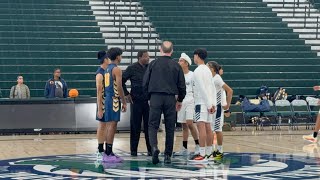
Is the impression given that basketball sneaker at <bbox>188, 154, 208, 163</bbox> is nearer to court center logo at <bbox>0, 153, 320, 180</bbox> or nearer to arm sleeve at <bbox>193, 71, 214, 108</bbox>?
court center logo at <bbox>0, 153, 320, 180</bbox>

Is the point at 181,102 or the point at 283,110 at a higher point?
the point at 181,102

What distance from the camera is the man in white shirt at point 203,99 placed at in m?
10.4

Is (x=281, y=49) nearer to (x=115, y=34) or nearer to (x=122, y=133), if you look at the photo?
(x=115, y=34)

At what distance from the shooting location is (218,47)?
25.0m

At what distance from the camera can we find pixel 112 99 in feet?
35.1

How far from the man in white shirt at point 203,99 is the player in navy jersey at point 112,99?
1.09 metres

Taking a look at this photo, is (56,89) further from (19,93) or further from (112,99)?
(112,99)

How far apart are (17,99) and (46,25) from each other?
22.6 feet

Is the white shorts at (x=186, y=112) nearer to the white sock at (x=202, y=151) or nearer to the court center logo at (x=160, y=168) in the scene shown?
the court center logo at (x=160, y=168)

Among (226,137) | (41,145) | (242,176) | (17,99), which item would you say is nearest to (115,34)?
(17,99)

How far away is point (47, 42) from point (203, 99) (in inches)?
549

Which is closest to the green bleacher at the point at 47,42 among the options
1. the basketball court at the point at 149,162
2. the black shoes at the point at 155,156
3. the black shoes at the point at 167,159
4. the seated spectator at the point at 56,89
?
the seated spectator at the point at 56,89

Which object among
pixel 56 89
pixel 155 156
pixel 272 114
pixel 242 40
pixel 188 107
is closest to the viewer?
pixel 155 156

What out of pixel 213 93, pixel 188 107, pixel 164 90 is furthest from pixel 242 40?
pixel 164 90
